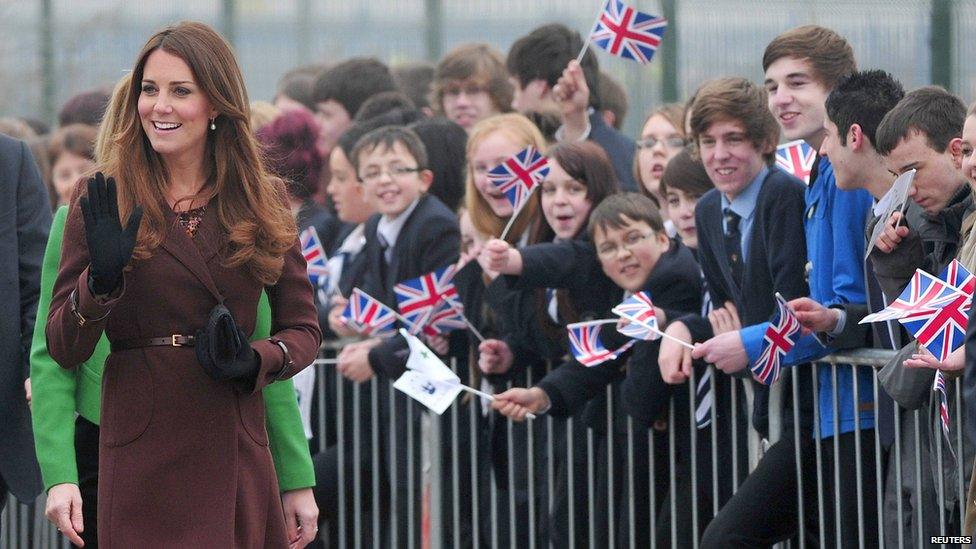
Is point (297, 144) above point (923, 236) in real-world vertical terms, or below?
above

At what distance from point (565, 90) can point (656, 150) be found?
637 millimetres

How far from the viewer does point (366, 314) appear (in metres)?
7.68

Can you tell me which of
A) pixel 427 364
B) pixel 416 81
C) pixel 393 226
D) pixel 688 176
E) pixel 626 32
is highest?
pixel 416 81

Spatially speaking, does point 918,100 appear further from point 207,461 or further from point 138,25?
point 138,25

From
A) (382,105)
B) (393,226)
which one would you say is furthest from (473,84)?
(393,226)

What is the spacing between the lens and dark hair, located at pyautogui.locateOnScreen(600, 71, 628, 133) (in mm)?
9233

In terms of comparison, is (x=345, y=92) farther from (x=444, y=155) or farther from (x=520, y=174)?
(x=520, y=174)

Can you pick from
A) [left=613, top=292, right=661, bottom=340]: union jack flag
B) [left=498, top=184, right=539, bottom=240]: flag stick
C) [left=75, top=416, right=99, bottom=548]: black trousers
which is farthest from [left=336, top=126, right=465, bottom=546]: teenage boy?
[left=75, top=416, right=99, bottom=548]: black trousers

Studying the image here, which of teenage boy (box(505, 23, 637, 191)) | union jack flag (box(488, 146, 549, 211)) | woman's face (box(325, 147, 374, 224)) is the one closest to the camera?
union jack flag (box(488, 146, 549, 211))

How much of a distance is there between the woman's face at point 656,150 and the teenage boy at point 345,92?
278 cm

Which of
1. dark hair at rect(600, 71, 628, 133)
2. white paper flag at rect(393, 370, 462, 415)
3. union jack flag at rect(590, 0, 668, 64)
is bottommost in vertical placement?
white paper flag at rect(393, 370, 462, 415)

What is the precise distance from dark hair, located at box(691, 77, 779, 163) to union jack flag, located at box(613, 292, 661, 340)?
0.70 m

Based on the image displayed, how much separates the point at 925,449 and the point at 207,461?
92.2 inches

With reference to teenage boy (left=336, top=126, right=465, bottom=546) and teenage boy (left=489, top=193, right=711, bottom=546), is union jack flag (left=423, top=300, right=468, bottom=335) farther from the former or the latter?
teenage boy (left=489, top=193, right=711, bottom=546)
